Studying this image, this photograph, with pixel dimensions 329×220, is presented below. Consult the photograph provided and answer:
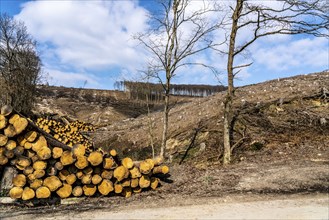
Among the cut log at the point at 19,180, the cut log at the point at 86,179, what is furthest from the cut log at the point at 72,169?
the cut log at the point at 19,180

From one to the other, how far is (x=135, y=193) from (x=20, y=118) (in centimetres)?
282

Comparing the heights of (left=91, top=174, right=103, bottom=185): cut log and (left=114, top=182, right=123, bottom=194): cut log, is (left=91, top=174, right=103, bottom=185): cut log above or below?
above

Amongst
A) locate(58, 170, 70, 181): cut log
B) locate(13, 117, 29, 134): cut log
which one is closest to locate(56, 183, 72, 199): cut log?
locate(58, 170, 70, 181): cut log

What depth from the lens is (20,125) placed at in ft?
22.4

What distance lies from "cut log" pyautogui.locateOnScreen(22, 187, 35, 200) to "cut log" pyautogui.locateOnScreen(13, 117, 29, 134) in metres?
1.15

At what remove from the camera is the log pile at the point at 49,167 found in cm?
665

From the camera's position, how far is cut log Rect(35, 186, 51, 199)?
6.55 meters

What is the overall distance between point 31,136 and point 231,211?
4187 mm

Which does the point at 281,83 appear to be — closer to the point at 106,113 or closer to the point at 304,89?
the point at 304,89

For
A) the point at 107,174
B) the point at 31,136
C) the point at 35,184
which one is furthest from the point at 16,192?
the point at 107,174

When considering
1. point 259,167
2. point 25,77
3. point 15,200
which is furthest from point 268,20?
point 25,77

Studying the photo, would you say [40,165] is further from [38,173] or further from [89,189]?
[89,189]

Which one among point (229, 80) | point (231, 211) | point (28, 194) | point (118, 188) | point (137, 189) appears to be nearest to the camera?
point (231, 211)

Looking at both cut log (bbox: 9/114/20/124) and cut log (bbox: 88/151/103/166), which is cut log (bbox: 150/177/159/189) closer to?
cut log (bbox: 88/151/103/166)
